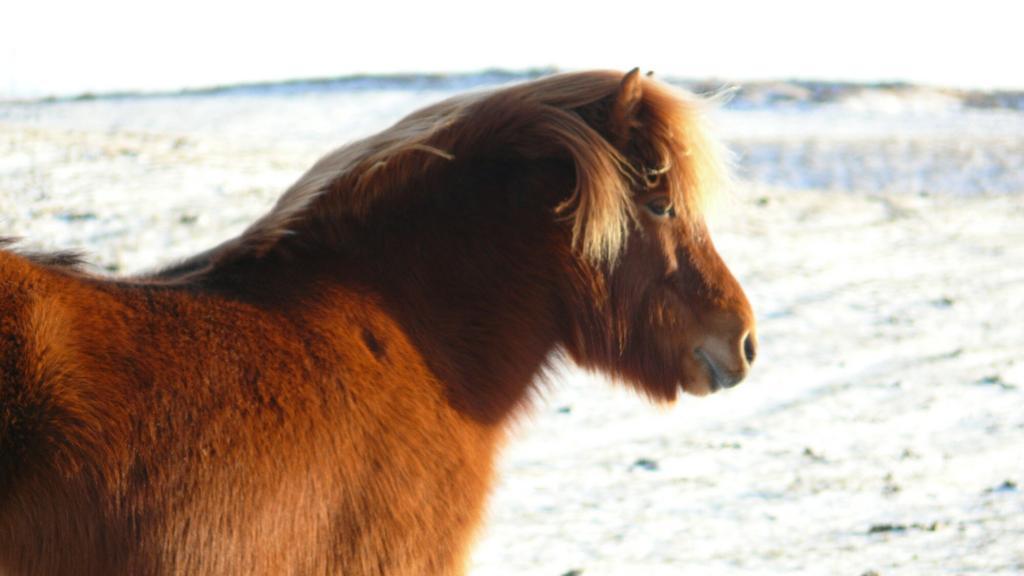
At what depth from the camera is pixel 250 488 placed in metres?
2.40

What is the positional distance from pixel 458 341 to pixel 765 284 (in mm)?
6383

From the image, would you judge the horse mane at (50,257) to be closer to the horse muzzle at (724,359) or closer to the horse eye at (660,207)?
the horse eye at (660,207)

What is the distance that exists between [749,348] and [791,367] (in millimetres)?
4236

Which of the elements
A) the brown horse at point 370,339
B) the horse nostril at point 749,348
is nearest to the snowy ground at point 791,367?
the brown horse at point 370,339

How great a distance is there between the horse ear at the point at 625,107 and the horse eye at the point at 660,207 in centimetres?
19

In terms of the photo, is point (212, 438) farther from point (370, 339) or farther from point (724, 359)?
point (724, 359)

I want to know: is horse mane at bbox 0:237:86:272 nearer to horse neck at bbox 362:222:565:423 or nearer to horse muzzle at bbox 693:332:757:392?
horse neck at bbox 362:222:565:423

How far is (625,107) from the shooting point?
2.86 meters

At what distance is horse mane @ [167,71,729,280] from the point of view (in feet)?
9.24

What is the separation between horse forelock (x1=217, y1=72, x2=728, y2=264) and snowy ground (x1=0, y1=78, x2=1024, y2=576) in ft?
1.00

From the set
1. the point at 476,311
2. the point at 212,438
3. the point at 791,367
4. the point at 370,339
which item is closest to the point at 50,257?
the point at 212,438

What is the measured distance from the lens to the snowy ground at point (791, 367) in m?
4.68

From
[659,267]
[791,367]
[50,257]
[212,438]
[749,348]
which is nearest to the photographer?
[212,438]

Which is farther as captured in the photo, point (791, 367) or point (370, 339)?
point (791, 367)
